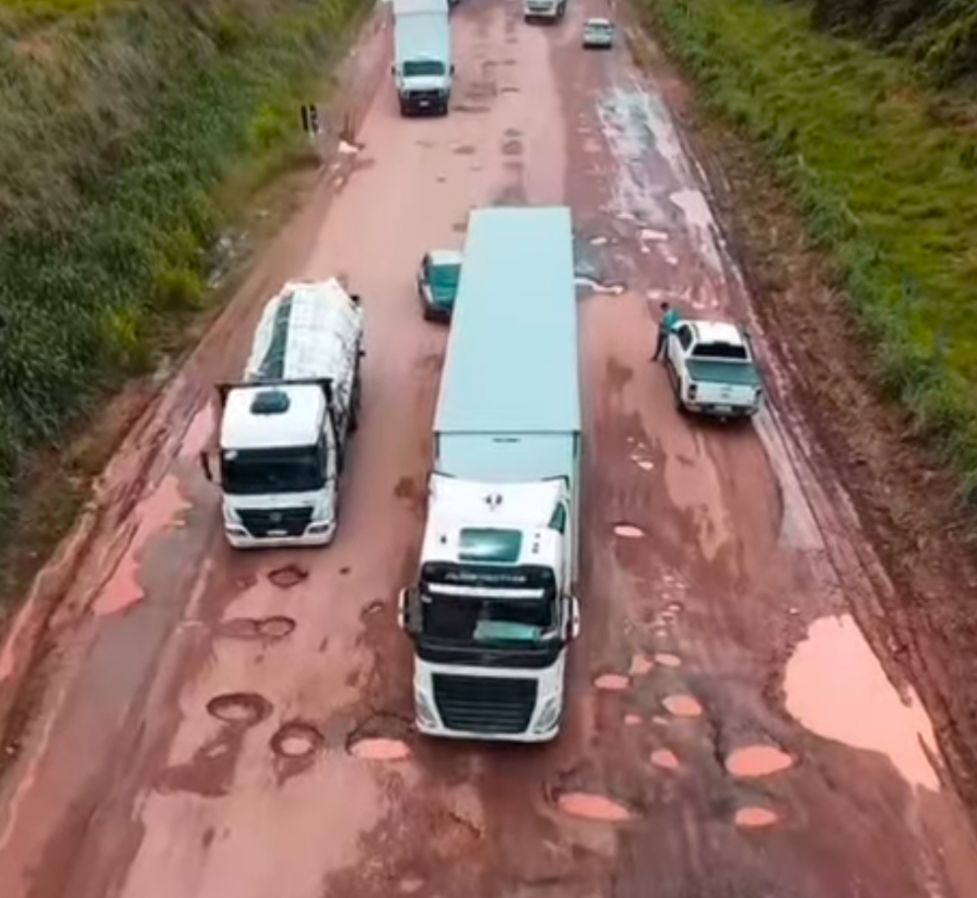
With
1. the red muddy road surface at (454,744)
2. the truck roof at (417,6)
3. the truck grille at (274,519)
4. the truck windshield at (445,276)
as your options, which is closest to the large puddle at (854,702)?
the red muddy road surface at (454,744)

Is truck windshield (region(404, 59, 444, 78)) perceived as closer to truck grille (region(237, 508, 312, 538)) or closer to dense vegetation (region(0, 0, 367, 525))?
dense vegetation (region(0, 0, 367, 525))

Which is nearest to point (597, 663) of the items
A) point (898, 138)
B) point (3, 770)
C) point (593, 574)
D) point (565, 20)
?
point (593, 574)

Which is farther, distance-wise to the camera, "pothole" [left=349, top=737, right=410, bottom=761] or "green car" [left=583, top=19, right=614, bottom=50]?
"green car" [left=583, top=19, right=614, bottom=50]

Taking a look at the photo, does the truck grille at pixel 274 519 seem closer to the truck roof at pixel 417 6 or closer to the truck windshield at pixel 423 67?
the truck windshield at pixel 423 67

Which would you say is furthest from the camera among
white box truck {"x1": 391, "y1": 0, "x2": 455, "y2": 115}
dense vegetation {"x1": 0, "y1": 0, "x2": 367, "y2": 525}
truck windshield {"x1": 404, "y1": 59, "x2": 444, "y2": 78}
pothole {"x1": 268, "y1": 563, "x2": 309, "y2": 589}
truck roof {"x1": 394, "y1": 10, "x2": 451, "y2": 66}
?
truck roof {"x1": 394, "y1": 10, "x2": 451, "y2": 66}

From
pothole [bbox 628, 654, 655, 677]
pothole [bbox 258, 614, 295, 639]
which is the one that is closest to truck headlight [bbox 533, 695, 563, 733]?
pothole [bbox 628, 654, 655, 677]

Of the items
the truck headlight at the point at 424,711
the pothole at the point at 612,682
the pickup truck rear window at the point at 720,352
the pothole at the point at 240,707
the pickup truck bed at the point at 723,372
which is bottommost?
the pothole at the point at 240,707

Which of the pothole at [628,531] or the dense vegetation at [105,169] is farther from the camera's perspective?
the dense vegetation at [105,169]
